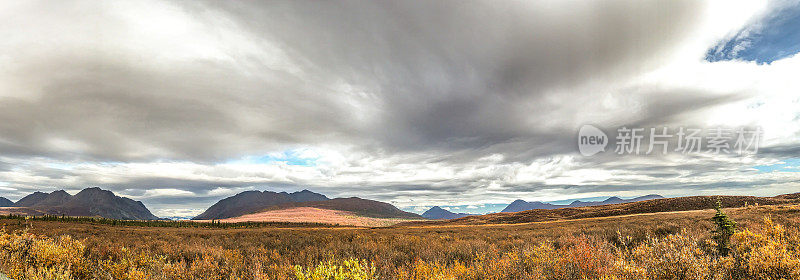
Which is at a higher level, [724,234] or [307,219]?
[724,234]

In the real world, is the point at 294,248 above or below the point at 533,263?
below

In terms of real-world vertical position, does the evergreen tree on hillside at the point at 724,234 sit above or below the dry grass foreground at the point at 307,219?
above

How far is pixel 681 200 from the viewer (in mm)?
55969

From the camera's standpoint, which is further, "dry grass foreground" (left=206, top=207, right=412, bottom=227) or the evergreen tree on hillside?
"dry grass foreground" (left=206, top=207, right=412, bottom=227)

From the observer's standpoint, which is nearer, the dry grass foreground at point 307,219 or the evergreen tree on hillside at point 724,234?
the evergreen tree on hillside at point 724,234

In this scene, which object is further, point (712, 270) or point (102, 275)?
point (102, 275)

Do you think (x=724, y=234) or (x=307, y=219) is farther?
(x=307, y=219)

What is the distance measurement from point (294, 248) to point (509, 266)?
950cm

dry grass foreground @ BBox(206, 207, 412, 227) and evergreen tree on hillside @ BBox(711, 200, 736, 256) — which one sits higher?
evergreen tree on hillside @ BBox(711, 200, 736, 256)

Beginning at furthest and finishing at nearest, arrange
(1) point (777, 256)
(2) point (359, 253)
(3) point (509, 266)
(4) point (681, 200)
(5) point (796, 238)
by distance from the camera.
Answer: (4) point (681, 200)
(2) point (359, 253)
(5) point (796, 238)
(3) point (509, 266)
(1) point (777, 256)

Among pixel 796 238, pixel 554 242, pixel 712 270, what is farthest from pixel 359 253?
pixel 796 238

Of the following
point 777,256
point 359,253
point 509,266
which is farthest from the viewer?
point 359,253

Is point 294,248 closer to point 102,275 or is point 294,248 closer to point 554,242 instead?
point 102,275

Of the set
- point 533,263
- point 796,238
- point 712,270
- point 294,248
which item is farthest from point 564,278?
point 294,248
